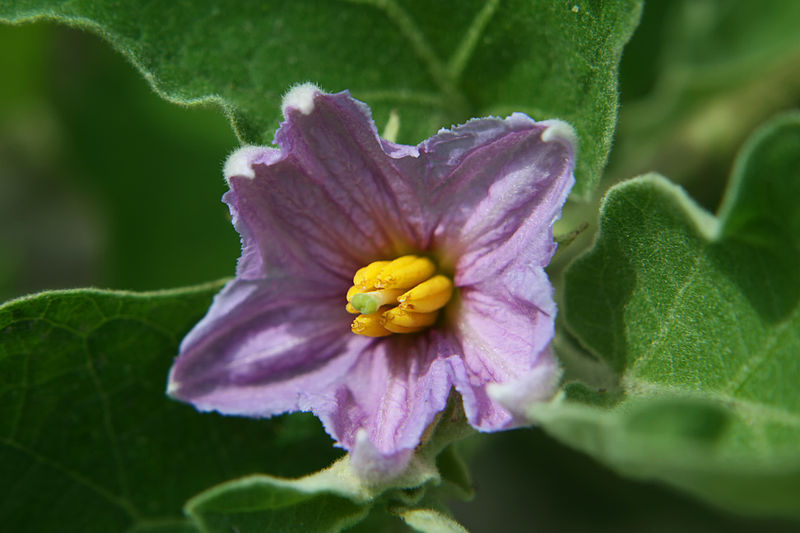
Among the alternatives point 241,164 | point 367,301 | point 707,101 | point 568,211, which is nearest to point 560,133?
point 367,301

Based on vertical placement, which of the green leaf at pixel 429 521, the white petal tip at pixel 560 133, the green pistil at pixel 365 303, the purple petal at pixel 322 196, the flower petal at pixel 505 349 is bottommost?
the green leaf at pixel 429 521

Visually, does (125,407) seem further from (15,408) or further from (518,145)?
(518,145)

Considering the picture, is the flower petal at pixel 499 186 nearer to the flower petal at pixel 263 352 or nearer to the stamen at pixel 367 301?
the stamen at pixel 367 301

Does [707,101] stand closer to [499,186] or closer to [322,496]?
[499,186]

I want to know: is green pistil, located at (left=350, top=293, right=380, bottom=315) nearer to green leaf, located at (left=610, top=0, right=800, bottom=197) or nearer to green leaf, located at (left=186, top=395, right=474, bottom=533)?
green leaf, located at (left=186, top=395, right=474, bottom=533)

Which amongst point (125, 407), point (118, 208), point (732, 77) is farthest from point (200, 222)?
point (732, 77)

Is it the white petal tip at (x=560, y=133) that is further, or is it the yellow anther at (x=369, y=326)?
the yellow anther at (x=369, y=326)

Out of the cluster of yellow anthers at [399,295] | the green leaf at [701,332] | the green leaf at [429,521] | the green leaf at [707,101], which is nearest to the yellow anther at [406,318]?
the cluster of yellow anthers at [399,295]
